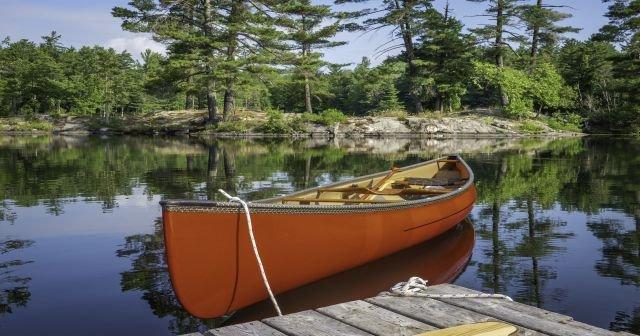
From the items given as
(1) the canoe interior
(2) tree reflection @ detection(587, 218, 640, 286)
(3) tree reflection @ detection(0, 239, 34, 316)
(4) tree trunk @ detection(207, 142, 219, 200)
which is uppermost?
(1) the canoe interior

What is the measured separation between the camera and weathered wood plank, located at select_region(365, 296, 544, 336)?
3545mm

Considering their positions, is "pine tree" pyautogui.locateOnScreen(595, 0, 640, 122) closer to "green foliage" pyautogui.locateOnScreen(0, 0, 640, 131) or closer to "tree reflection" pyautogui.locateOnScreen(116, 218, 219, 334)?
"green foliage" pyautogui.locateOnScreen(0, 0, 640, 131)

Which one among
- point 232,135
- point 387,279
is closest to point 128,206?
point 387,279

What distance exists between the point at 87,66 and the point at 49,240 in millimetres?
51099

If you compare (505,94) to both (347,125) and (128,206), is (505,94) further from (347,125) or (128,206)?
(128,206)

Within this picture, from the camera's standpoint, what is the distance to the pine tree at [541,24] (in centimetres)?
3931

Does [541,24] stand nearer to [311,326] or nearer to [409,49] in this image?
[409,49]

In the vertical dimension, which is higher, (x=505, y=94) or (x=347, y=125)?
(x=505, y=94)

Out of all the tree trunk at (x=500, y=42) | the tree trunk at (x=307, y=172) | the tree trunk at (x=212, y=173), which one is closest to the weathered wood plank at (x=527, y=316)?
the tree trunk at (x=212, y=173)

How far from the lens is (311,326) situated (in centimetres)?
349

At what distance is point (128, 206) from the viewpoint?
427 inches

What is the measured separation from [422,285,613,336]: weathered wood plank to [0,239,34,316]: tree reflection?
433 cm

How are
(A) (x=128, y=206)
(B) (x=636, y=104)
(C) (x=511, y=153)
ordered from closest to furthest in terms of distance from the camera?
1. (A) (x=128, y=206)
2. (C) (x=511, y=153)
3. (B) (x=636, y=104)

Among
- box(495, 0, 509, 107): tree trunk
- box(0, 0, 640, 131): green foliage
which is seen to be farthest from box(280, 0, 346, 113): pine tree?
box(495, 0, 509, 107): tree trunk
